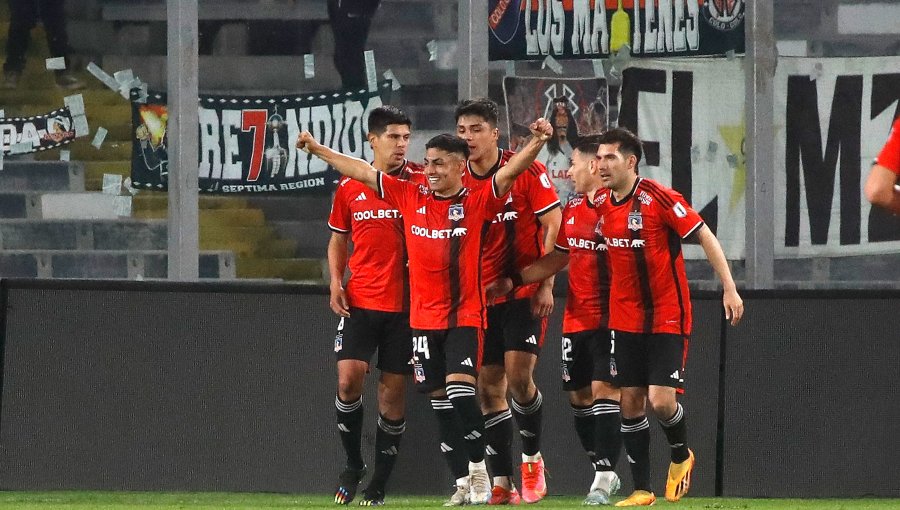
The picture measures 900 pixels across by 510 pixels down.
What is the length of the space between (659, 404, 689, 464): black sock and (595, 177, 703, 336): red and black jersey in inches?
19.6

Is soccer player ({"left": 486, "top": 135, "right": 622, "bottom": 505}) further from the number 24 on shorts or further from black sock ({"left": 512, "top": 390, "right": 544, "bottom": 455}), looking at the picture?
the number 24 on shorts

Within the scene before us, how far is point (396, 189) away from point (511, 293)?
97 centimetres

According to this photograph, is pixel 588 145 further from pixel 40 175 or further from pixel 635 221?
pixel 40 175

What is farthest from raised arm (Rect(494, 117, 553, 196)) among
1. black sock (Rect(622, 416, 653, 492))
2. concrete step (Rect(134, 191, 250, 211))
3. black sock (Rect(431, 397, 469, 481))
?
concrete step (Rect(134, 191, 250, 211))

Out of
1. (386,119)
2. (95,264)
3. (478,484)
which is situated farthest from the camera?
(95,264)

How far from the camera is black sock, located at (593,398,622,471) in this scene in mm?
8820

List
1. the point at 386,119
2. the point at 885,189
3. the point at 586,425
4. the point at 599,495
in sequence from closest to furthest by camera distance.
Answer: the point at 885,189, the point at 599,495, the point at 386,119, the point at 586,425

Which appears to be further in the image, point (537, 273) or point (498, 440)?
point (498, 440)

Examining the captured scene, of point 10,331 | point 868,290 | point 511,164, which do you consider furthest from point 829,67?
point 10,331

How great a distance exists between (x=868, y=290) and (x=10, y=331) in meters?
5.49

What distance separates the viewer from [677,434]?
889 cm

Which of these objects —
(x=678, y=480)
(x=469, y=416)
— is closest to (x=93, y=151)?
(x=469, y=416)

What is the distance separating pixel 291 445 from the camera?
9.81 metres

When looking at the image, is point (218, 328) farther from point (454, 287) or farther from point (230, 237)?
point (454, 287)
